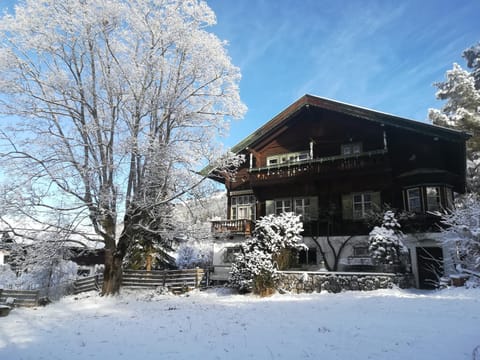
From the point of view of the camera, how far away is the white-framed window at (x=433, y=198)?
62.1 ft

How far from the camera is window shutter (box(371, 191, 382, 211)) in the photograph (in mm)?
20484

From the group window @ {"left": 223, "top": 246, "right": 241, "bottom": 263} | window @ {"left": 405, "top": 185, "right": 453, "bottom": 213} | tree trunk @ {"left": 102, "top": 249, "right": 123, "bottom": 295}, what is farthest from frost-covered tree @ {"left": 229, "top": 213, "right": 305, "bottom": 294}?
window @ {"left": 405, "top": 185, "right": 453, "bottom": 213}

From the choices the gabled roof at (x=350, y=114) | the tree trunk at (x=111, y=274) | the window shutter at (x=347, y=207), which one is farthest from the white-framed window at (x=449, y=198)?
the tree trunk at (x=111, y=274)

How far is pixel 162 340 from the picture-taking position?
742 centimetres

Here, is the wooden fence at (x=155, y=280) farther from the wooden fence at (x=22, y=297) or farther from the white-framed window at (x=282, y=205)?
the white-framed window at (x=282, y=205)

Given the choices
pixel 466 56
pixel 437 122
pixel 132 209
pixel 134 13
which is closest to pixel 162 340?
pixel 132 209

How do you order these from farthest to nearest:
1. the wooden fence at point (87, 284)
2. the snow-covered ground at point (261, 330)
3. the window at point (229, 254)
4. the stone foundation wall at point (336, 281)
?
the window at point (229, 254) < the wooden fence at point (87, 284) < the stone foundation wall at point (336, 281) < the snow-covered ground at point (261, 330)

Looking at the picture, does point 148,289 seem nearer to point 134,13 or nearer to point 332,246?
point 332,246

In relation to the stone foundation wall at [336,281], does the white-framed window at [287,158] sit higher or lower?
higher

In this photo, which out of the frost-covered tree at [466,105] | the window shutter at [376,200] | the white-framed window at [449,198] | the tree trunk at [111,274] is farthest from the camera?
the frost-covered tree at [466,105]

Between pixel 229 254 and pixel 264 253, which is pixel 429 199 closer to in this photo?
pixel 264 253

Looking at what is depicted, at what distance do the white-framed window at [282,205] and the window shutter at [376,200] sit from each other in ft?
17.4

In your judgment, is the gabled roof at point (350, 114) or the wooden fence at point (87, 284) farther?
the gabled roof at point (350, 114)

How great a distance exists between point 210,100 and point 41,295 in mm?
11862
